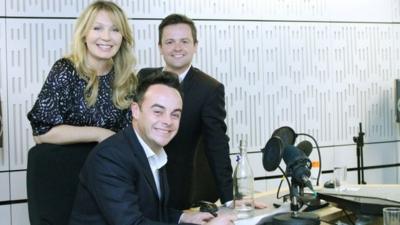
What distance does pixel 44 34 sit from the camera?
142 inches

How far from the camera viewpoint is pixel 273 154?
1.94m

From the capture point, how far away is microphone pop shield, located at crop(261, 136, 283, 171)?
192cm

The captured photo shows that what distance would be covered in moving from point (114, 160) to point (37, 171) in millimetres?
253

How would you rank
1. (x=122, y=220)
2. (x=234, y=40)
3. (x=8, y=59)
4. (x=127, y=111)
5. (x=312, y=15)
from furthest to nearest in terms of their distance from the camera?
(x=312, y=15) < (x=234, y=40) < (x=8, y=59) < (x=127, y=111) < (x=122, y=220)

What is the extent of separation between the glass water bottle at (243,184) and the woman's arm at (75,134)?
24.2 inches

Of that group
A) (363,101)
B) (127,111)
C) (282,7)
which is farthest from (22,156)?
(363,101)

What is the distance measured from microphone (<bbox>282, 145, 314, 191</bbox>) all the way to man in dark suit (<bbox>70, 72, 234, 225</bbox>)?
0.99 ft

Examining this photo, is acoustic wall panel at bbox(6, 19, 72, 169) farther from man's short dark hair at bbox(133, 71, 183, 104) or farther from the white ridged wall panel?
man's short dark hair at bbox(133, 71, 183, 104)

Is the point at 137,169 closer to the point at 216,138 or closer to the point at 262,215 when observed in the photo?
the point at 262,215

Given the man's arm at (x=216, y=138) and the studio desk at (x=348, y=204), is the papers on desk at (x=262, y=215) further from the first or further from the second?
the man's arm at (x=216, y=138)

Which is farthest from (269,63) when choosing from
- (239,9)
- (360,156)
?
(360,156)

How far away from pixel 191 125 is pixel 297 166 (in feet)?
2.67

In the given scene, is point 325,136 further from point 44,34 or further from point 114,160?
point 114,160

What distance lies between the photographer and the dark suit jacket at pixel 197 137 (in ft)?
8.53
